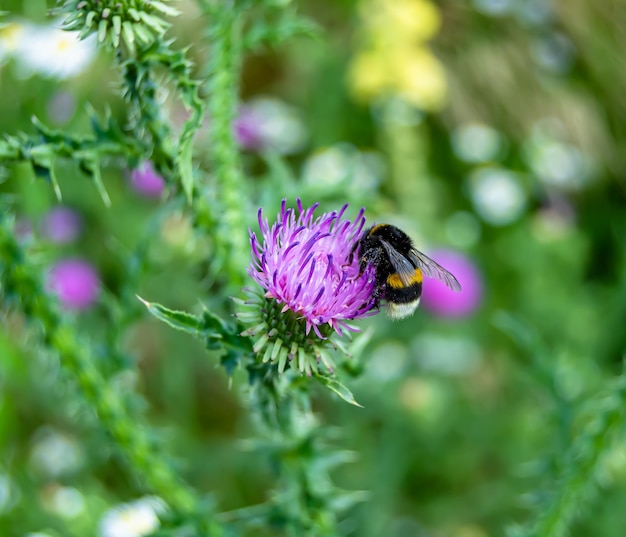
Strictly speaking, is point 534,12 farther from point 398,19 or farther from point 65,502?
point 65,502

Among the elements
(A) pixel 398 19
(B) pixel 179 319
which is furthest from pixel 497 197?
(B) pixel 179 319

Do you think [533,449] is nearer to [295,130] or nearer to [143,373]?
[143,373]

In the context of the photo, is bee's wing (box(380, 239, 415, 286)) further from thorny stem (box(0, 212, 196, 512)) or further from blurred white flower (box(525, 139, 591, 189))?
blurred white flower (box(525, 139, 591, 189))

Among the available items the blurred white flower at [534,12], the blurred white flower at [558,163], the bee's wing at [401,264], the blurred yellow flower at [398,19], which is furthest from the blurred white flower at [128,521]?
the blurred white flower at [534,12]

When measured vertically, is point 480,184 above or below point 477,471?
above

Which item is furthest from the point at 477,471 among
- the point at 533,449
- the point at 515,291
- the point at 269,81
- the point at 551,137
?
the point at 269,81

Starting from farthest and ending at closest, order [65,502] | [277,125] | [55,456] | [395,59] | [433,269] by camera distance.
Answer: [277,125], [395,59], [55,456], [65,502], [433,269]
